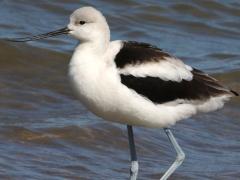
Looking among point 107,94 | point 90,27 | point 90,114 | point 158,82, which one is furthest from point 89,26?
point 90,114

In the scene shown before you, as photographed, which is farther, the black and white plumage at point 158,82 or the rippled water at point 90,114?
the rippled water at point 90,114

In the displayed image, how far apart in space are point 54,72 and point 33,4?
9.42 ft

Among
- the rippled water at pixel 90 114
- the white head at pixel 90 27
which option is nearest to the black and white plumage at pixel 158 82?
the white head at pixel 90 27

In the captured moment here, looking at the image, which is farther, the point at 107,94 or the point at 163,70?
the point at 163,70

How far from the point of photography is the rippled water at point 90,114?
28.2ft

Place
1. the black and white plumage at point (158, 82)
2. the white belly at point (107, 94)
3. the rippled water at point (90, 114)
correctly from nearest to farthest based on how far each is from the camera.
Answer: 1. the white belly at point (107, 94)
2. the black and white plumage at point (158, 82)
3. the rippled water at point (90, 114)

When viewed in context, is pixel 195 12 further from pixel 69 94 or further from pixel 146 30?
pixel 69 94

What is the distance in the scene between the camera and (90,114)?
10164mm

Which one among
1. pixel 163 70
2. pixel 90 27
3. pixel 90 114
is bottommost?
pixel 90 114

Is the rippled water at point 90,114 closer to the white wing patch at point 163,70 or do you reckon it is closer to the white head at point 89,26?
the white wing patch at point 163,70

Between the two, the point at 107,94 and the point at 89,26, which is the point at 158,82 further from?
the point at 89,26

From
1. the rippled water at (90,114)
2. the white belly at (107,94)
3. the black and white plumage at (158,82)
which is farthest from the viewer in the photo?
the rippled water at (90,114)

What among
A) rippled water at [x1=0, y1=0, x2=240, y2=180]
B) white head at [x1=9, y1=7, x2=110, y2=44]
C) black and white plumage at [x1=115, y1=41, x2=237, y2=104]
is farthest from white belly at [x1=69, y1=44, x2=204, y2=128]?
rippled water at [x1=0, y1=0, x2=240, y2=180]

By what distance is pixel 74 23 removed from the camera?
727cm
